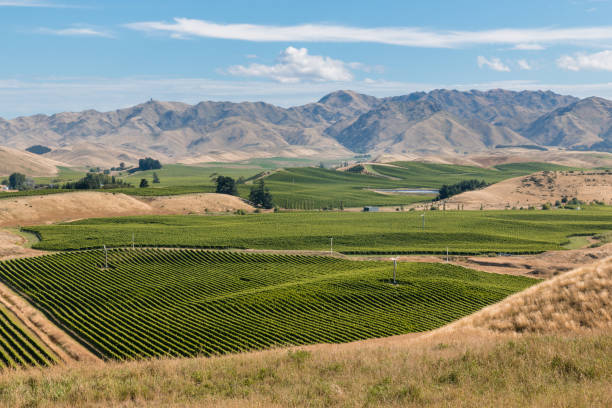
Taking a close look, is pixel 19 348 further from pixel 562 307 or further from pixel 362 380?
pixel 562 307

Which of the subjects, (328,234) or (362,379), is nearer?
(362,379)

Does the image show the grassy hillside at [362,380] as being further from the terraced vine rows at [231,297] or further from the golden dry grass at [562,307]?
the terraced vine rows at [231,297]

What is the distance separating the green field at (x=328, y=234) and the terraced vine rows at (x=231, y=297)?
18.8m

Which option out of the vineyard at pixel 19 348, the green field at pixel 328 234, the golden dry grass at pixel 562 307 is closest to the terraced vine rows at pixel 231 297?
the vineyard at pixel 19 348

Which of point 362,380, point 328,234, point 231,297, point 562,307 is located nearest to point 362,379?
point 362,380

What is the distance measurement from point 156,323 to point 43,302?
24178mm

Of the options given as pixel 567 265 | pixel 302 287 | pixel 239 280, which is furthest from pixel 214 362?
pixel 567 265

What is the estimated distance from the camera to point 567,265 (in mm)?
119625

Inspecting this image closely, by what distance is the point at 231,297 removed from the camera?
292ft

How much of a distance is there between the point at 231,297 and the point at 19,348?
34210 mm

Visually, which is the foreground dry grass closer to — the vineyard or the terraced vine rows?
the terraced vine rows

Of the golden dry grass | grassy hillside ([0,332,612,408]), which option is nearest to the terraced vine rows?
grassy hillside ([0,332,612,408])

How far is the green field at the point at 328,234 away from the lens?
471 feet

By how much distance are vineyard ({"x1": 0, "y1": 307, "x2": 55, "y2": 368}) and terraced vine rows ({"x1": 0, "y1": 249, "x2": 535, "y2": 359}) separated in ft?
18.8
